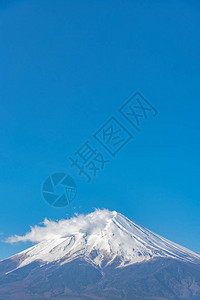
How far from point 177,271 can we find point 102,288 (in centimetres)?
2571

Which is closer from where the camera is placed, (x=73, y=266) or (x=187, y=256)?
(x=73, y=266)

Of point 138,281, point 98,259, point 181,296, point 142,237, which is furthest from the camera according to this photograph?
point 142,237

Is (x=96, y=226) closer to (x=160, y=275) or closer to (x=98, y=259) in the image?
(x=98, y=259)

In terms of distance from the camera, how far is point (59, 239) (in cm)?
13800

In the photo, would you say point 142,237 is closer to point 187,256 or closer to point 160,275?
point 187,256

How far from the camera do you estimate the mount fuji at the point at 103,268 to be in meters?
88.2

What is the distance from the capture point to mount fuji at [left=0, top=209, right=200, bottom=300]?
8825cm

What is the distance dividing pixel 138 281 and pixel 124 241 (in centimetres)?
3330

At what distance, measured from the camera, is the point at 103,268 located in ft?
352

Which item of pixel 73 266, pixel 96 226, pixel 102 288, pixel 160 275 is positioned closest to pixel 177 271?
pixel 160 275

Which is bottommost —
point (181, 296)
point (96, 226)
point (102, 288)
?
point (181, 296)

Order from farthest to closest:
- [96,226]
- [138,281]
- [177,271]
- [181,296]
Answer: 1. [96,226]
2. [177,271]
3. [138,281]
4. [181,296]

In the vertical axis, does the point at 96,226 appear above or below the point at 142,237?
above

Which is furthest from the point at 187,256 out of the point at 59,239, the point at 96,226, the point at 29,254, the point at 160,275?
the point at 29,254
